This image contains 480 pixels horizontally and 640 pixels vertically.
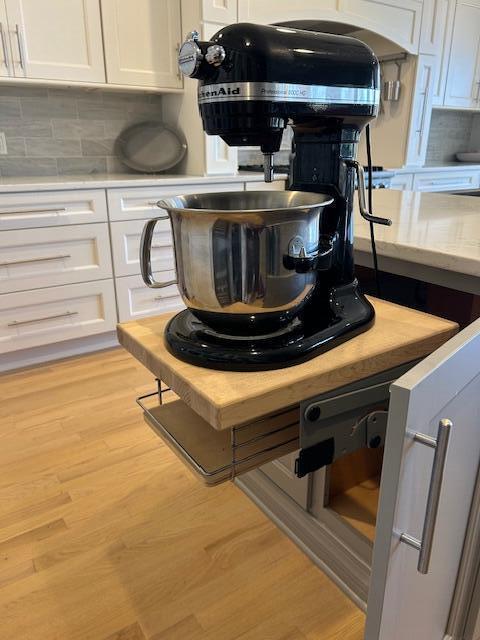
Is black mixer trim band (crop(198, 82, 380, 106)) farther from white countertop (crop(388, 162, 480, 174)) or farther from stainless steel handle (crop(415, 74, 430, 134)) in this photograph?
stainless steel handle (crop(415, 74, 430, 134))

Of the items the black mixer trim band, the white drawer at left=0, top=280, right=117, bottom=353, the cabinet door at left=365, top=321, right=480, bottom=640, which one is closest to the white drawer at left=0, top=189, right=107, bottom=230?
the white drawer at left=0, top=280, right=117, bottom=353

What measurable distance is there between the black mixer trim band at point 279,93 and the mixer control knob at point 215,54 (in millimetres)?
28

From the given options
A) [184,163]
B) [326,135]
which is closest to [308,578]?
[326,135]

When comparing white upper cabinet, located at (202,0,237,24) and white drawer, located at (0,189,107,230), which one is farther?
Result: white upper cabinet, located at (202,0,237,24)

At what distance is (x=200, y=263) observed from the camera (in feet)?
2.06

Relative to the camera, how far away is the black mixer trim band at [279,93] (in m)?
0.64

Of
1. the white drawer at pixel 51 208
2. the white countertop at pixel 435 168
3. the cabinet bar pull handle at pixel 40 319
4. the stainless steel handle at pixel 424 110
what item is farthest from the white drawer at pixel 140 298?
the stainless steel handle at pixel 424 110

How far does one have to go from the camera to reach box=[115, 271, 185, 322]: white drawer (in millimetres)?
2490

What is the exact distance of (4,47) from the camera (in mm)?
2160

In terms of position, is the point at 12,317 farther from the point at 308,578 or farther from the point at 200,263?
the point at 200,263

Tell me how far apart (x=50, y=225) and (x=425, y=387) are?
2075 millimetres

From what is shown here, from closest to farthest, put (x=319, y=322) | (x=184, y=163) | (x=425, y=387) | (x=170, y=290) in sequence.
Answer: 1. (x=425, y=387)
2. (x=319, y=322)
3. (x=170, y=290)
4. (x=184, y=163)

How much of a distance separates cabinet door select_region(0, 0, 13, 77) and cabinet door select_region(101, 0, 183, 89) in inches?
17.8

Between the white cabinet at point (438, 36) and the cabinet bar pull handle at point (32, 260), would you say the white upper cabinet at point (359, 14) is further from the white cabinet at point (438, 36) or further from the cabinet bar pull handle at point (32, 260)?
the cabinet bar pull handle at point (32, 260)
